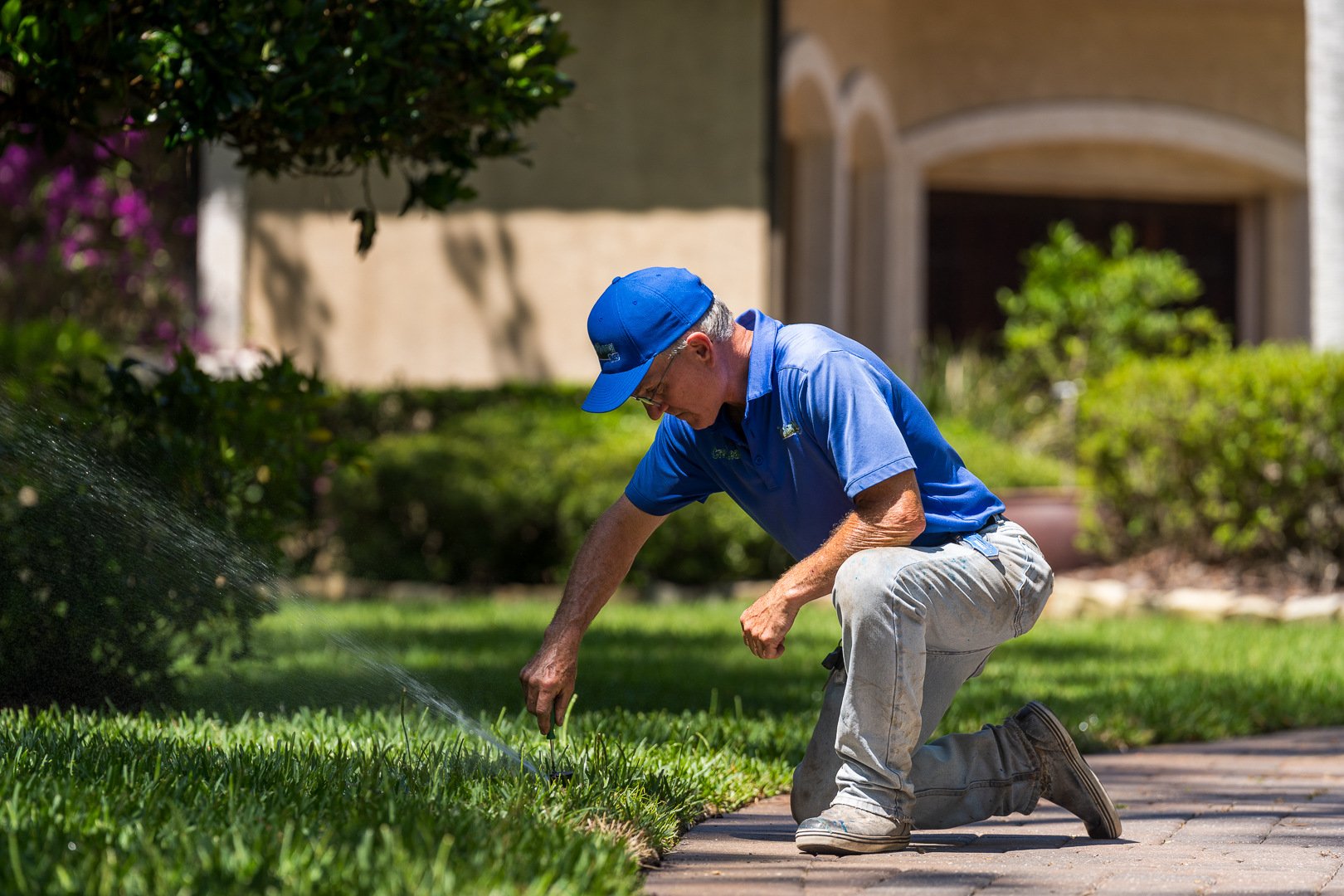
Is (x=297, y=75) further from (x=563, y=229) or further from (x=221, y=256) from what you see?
(x=221, y=256)

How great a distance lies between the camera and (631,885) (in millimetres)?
2910

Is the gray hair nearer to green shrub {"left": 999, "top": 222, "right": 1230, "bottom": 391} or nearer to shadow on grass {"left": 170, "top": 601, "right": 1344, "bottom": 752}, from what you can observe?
shadow on grass {"left": 170, "top": 601, "right": 1344, "bottom": 752}

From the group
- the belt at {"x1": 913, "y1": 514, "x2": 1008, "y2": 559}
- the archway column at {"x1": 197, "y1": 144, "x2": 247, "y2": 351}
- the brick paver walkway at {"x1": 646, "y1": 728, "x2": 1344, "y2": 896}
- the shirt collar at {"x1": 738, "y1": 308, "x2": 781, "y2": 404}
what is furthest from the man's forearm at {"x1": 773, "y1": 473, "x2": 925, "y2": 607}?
the archway column at {"x1": 197, "y1": 144, "x2": 247, "y2": 351}

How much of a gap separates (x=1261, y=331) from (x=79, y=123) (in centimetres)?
1402

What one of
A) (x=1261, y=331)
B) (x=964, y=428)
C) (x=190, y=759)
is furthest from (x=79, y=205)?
(x=1261, y=331)

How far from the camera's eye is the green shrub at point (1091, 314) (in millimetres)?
13695

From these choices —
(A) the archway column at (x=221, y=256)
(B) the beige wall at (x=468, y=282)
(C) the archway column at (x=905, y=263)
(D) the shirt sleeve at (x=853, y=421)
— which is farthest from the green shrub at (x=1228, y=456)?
(A) the archway column at (x=221, y=256)

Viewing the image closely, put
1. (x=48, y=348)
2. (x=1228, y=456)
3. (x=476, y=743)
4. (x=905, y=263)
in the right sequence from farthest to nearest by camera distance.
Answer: (x=905, y=263), (x=48, y=348), (x=1228, y=456), (x=476, y=743)

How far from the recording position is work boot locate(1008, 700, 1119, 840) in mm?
3793

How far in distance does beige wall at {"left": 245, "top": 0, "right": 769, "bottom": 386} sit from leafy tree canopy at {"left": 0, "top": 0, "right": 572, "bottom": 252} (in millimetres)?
6355

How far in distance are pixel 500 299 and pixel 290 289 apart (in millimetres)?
1643

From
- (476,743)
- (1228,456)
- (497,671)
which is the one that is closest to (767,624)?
(476,743)

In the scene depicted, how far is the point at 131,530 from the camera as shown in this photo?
4.99 meters

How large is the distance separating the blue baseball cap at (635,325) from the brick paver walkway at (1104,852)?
3.40ft
